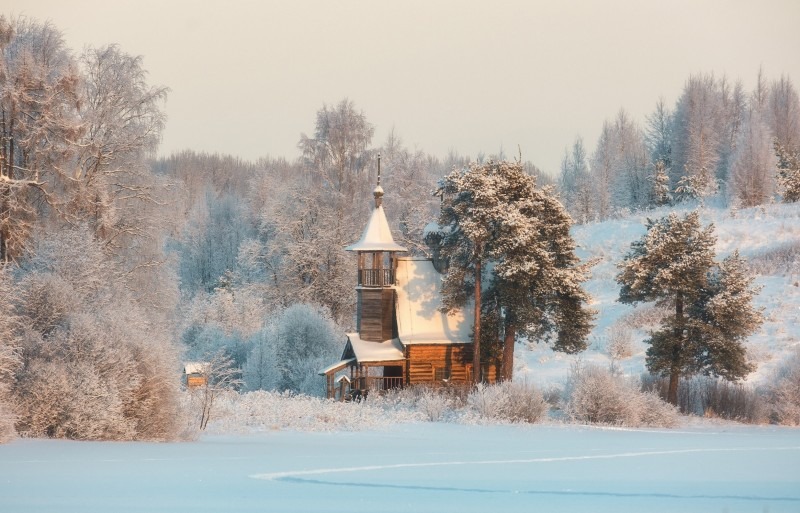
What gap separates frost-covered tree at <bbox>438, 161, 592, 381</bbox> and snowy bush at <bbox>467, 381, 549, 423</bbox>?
4.57 meters

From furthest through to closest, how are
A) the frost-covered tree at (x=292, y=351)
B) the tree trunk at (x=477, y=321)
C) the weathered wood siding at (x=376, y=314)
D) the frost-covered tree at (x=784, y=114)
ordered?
1. the frost-covered tree at (x=784, y=114)
2. the frost-covered tree at (x=292, y=351)
3. the weathered wood siding at (x=376, y=314)
4. the tree trunk at (x=477, y=321)


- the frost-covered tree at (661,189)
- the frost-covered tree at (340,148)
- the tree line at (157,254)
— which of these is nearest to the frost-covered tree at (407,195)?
the tree line at (157,254)

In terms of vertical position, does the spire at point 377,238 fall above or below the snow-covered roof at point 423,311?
above

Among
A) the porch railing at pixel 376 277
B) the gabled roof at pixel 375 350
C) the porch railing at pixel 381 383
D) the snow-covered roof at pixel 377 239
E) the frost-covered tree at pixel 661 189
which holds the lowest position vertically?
the porch railing at pixel 381 383

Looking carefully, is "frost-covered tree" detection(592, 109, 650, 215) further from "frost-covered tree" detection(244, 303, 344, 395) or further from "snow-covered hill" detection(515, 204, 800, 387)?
"frost-covered tree" detection(244, 303, 344, 395)

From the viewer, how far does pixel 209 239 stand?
60281 millimetres

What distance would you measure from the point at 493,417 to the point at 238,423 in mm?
6971

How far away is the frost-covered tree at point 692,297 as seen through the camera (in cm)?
2484

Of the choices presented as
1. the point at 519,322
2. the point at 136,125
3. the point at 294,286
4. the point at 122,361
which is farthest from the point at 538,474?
the point at 294,286

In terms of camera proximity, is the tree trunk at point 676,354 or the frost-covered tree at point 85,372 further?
the tree trunk at point 676,354

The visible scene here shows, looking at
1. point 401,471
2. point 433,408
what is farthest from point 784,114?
point 401,471

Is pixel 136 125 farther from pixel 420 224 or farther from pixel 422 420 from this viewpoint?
pixel 420 224

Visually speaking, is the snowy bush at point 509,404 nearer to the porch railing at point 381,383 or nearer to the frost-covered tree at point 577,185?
the porch railing at point 381,383

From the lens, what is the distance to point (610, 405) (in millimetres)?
22750
